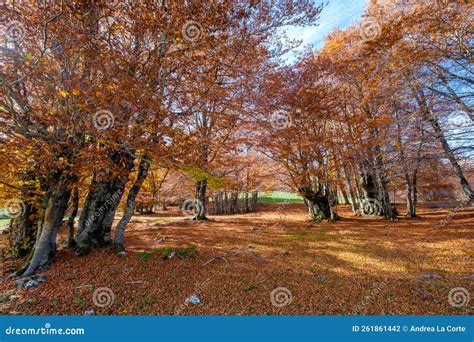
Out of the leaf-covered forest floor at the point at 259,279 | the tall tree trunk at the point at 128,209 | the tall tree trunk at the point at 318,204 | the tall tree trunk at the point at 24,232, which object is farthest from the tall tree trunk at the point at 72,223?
the tall tree trunk at the point at 318,204

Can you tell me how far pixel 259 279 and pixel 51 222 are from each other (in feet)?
18.7

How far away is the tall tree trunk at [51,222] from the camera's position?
5.59 metres

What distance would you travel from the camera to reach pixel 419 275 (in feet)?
16.2

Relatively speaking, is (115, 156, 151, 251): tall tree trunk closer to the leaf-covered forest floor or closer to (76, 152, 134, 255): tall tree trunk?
(76, 152, 134, 255): tall tree trunk

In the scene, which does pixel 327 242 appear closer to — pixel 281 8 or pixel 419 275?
pixel 419 275

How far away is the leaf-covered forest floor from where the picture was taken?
3.81m

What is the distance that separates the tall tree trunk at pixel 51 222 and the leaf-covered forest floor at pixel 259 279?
1.48 ft

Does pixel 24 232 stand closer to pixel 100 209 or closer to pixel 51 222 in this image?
pixel 51 222

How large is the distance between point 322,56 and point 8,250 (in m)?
15.9

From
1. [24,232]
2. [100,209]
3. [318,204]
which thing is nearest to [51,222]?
[100,209]

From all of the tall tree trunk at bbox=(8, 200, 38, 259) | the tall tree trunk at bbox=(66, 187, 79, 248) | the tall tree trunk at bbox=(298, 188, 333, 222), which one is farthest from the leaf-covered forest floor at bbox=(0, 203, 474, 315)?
the tall tree trunk at bbox=(298, 188, 333, 222)

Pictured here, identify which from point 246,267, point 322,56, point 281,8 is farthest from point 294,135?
point 246,267

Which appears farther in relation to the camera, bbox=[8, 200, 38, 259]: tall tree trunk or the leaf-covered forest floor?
bbox=[8, 200, 38, 259]: tall tree trunk

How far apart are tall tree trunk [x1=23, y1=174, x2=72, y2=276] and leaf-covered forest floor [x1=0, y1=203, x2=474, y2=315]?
45 centimetres
